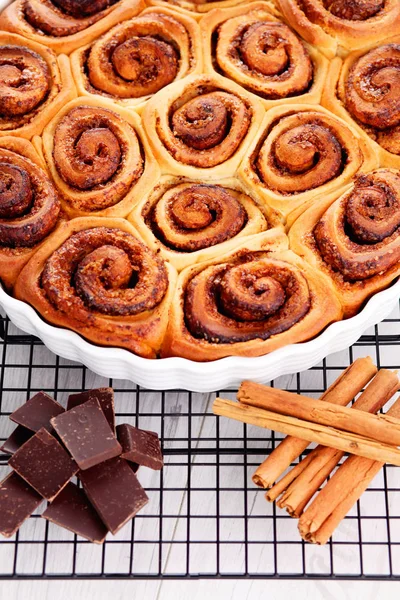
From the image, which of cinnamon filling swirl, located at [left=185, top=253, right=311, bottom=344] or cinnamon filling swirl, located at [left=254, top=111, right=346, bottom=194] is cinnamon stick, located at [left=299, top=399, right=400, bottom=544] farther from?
cinnamon filling swirl, located at [left=254, top=111, right=346, bottom=194]

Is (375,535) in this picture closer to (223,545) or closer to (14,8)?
(223,545)

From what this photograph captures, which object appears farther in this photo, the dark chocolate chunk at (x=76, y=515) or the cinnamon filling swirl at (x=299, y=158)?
the cinnamon filling swirl at (x=299, y=158)

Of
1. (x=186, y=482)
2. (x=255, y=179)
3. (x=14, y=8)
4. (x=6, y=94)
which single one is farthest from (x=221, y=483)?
(x=14, y=8)

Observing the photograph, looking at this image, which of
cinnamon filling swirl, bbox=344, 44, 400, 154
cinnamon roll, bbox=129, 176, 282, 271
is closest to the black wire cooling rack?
cinnamon roll, bbox=129, 176, 282, 271

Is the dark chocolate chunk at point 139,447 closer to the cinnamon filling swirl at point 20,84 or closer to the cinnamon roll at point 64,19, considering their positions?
the cinnamon filling swirl at point 20,84

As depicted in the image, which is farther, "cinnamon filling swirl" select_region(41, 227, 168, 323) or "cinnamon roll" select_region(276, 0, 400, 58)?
"cinnamon roll" select_region(276, 0, 400, 58)

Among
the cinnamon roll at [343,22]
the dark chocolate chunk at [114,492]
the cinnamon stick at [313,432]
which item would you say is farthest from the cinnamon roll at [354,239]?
the dark chocolate chunk at [114,492]
